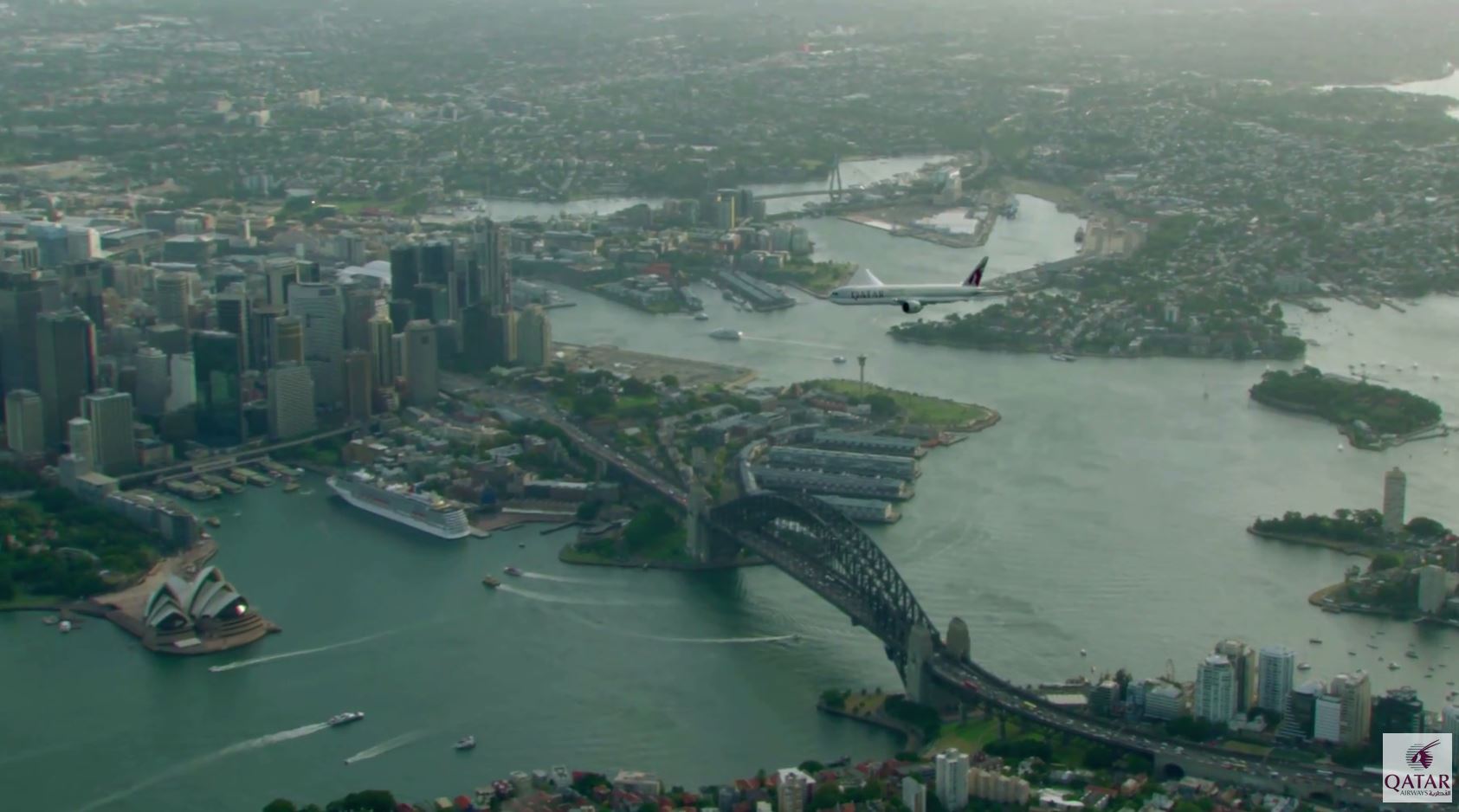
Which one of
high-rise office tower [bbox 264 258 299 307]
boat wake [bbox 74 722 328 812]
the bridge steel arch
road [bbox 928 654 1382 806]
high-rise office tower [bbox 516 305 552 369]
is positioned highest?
high-rise office tower [bbox 264 258 299 307]

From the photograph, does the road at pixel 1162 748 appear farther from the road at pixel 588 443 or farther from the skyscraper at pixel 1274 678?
the road at pixel 588 443

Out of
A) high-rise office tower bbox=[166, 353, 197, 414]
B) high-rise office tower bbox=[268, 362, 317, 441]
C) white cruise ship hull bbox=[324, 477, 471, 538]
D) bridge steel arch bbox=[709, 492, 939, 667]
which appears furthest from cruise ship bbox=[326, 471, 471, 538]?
high-rise office tower bbox=[166, 353, 197, 414]

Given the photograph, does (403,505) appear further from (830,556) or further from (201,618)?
(830,556)

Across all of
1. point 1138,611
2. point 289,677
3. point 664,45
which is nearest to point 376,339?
point 289,677

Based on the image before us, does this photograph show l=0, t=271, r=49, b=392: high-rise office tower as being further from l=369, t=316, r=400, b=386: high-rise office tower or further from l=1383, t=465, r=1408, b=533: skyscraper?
l=1383, t=465, r=1408, b=533: skyscraper

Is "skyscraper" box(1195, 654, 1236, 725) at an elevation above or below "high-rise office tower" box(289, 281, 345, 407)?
below

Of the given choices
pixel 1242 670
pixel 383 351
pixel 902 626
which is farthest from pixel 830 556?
pixel 383 351
